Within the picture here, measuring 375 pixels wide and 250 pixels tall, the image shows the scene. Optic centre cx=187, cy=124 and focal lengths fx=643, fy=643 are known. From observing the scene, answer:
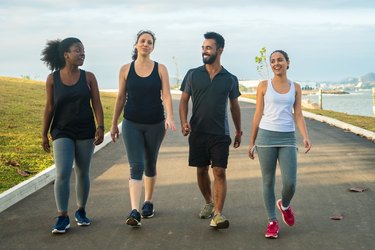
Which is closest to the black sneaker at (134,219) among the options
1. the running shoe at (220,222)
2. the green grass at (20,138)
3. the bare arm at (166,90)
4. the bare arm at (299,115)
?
the running shoe at (220,222)

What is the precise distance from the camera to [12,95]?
88.6 feet

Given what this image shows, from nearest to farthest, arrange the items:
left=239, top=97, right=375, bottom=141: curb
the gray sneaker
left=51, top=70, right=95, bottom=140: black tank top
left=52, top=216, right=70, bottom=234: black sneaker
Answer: left=52, top=216, right=70, bottom=234: black sneaker → left=51, top=70, right=95, bottom=140: black tank top → the gray sneaker → left=239, top=97, right=375, bottom=141: curb

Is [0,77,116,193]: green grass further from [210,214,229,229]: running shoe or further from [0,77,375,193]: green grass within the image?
[210,214,229,229]: running shoe

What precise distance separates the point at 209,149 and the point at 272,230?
3.68ft

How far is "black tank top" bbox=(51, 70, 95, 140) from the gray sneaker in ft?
4.92

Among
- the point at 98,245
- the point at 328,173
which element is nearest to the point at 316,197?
the point at 328,173

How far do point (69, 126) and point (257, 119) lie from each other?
1893 millimetres

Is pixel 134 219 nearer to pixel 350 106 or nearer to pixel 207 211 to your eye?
pixel 207 211

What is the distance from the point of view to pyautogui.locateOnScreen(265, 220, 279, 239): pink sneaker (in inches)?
238

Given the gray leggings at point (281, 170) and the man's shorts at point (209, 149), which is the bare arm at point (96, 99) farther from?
the gray leggings at point (281, 170)

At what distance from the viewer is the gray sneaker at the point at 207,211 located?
6.91 m

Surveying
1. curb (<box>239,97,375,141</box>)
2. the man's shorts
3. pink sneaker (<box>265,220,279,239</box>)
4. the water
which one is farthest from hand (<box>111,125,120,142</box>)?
the water

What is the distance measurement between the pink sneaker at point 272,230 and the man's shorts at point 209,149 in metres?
0.82

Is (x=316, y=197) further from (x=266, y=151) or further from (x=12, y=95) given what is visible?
(x=12, y=95)
